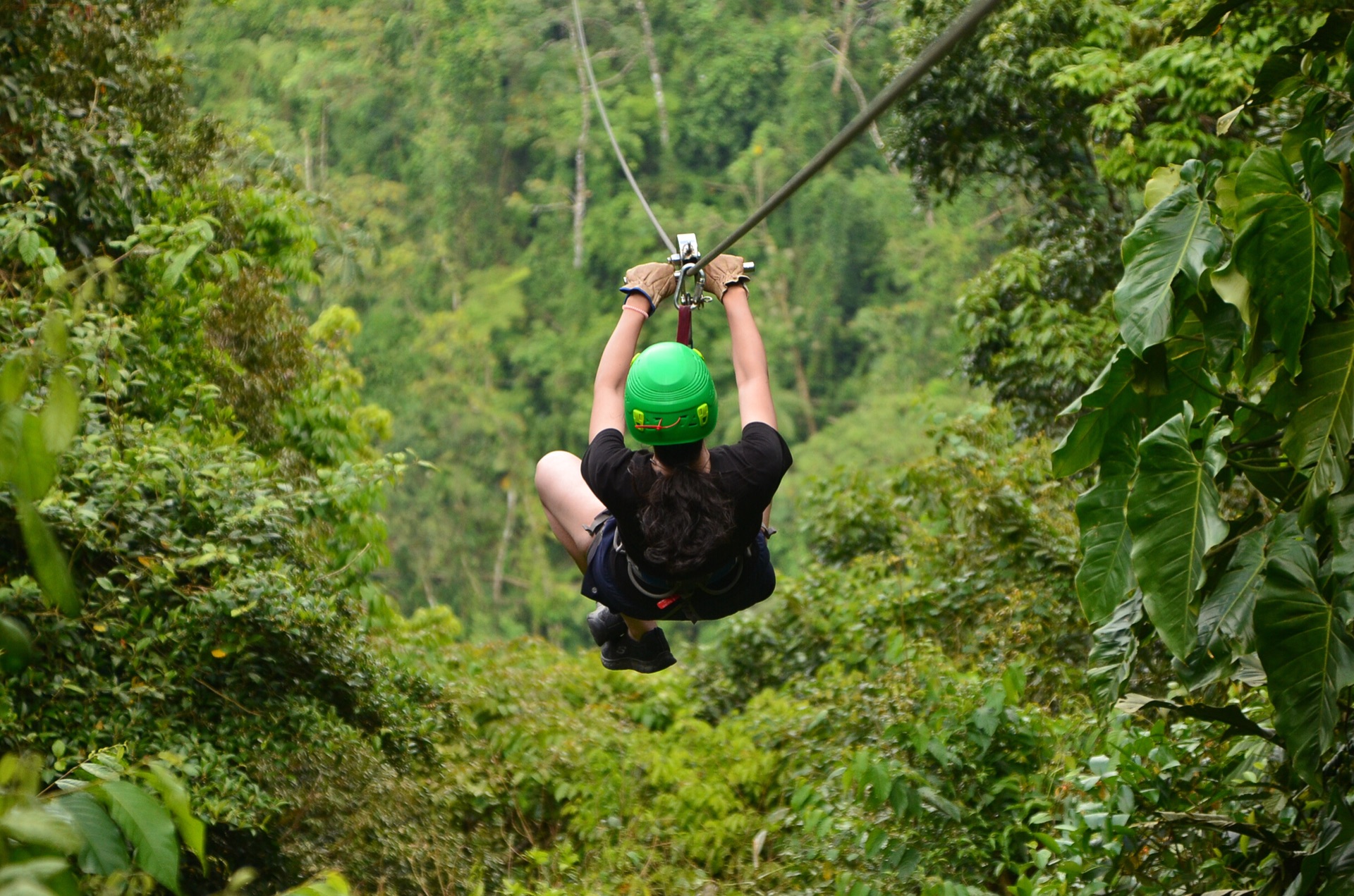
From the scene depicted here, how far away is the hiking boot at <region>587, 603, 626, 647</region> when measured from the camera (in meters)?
3.12

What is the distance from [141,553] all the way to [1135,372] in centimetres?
300

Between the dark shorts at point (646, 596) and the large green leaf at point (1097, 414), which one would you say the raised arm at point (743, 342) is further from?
the large green leaf at point (1097, 414)

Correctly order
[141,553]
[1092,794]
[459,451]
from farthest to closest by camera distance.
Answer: [459,451] < [141,553] < [1092,794]

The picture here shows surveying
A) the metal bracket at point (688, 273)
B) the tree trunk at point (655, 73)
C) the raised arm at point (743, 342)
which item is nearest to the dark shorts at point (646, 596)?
the raised arm at point (743, 342)

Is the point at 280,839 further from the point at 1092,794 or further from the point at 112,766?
the point at 112,766

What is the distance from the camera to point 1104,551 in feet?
8.60

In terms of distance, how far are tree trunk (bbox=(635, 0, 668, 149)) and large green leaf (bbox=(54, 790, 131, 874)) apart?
2744cm

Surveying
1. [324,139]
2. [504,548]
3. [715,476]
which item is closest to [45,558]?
[715,476]

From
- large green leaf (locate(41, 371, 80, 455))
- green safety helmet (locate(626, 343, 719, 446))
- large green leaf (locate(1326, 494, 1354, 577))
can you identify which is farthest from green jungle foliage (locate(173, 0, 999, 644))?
large green leaf (locate(41, 371, 80, 455))

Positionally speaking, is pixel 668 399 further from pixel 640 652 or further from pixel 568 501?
pixel 640 652

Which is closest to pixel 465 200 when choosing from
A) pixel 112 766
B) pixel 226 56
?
pixel 226 56

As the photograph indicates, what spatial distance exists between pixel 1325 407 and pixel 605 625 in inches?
61.8

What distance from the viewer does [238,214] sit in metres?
6.60

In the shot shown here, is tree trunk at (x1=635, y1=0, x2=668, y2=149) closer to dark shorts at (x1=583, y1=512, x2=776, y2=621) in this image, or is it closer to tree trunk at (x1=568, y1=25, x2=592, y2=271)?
tree trunk at (x1=568, y1=25, x2=592, y2=271)
